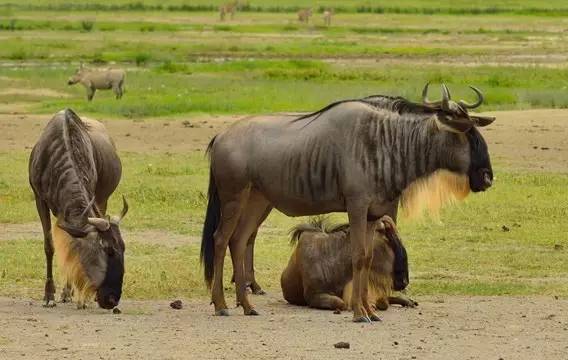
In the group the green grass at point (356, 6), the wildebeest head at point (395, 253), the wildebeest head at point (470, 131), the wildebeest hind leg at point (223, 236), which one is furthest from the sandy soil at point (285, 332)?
the green grass at point (356, 6)

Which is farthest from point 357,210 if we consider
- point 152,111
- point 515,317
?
point 152,111

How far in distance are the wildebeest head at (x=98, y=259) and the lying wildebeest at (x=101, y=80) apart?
23.9m

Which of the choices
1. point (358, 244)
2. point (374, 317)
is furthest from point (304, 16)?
point (374, 317)

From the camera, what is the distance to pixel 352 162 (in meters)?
11.0

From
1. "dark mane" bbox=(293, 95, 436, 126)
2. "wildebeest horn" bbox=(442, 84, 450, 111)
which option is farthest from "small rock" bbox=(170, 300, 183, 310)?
"wildebeest horn" bbox=(442, 84, 450, 111)

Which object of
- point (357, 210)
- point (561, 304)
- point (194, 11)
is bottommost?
point (194, 11)

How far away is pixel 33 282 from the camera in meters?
12.8

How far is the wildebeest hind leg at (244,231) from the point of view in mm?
11469

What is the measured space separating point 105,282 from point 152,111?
57.9 feet

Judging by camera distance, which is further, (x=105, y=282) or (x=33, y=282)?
(x=33, y=282)

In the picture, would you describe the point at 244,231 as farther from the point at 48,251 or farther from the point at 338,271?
the point at 48,251

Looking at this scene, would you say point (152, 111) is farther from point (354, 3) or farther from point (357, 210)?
point (354, 3)

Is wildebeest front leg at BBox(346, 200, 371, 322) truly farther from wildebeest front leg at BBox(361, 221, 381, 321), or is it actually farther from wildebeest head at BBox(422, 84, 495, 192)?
wildebeest head at BBox(422, 84, 495, 192)

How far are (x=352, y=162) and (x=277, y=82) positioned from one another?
1043 inches
